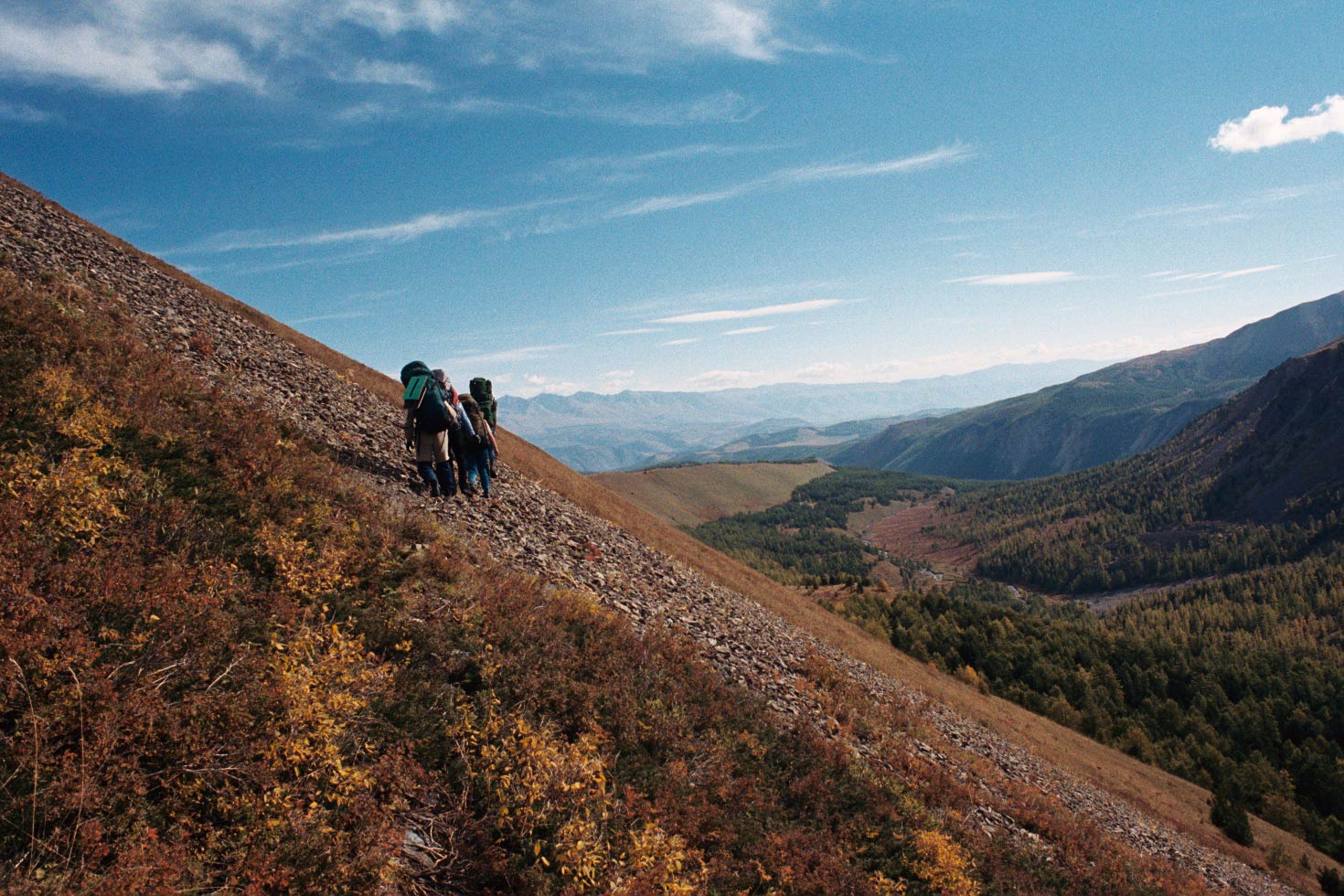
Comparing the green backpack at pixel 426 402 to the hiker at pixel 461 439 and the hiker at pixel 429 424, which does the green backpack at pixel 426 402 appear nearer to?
the hiker at pixel 429 424

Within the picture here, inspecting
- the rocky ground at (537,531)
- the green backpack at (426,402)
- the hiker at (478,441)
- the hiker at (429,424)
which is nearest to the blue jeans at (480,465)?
the hiker at (478,441)

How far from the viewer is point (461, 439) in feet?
59.5

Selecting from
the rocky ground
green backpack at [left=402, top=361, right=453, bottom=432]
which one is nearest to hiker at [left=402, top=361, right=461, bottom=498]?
green backpack at [left=402, top=361, right=453, bottom=432]

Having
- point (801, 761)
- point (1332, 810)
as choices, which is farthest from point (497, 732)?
point (1332, 810)

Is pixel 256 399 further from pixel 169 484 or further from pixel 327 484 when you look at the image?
pixel 169 484

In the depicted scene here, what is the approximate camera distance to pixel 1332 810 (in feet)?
221

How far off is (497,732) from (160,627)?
→ 4.17 metres

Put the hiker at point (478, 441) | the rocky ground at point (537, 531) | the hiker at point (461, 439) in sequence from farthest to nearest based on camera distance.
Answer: the hiker at point (478, 441) < the hiker at point (461, 439) < the rocky ground at point (537, 531)

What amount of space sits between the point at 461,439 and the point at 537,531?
13.0 ft

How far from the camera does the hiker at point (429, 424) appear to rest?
52.9 feet

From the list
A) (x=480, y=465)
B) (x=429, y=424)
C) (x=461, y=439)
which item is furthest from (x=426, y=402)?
(x=480, y=465)

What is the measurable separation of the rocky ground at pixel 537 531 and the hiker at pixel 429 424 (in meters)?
0.78

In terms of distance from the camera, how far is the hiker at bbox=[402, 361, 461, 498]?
16.1m

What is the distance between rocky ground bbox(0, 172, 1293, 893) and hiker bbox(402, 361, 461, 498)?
779mm
